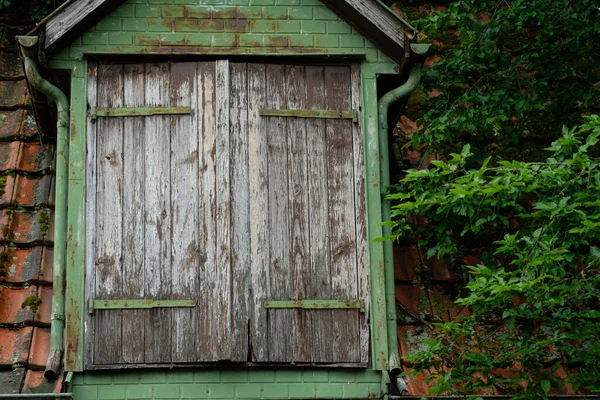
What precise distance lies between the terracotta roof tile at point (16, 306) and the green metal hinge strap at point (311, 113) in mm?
1778

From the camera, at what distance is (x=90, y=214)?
7387 mm

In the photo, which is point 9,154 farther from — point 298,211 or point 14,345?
point 298,211

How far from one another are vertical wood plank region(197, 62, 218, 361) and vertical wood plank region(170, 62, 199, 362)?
0.03 m

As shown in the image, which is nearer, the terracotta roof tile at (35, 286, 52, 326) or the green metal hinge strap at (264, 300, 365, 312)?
the green metal hinge strap at (264, 300, 365, 312)

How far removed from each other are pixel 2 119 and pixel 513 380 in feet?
13.3

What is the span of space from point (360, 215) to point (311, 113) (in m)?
0.71

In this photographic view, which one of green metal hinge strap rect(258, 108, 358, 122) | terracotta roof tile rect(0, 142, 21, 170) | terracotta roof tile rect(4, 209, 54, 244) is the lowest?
terracotta roof tile rect(4, 209, 54, 244)

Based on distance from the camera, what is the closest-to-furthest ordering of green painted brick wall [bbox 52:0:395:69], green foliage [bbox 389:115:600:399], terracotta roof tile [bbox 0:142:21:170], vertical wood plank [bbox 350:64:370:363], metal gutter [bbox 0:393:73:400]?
green foliage [bbox 389:115:600:399] → metal gutter [bbox 0:393:73:400] → vertical wood plank [bbox 350:64:370:363] → green painted brick wall [bbox 52:0:395:69] → terracotta roof tile [bbox 0:142:21:170]

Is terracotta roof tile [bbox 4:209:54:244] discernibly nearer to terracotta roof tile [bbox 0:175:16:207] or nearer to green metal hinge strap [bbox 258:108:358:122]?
terracotta roof tile [bbox 0:175:16:207]

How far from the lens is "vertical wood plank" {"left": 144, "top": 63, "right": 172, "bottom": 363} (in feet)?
23.4

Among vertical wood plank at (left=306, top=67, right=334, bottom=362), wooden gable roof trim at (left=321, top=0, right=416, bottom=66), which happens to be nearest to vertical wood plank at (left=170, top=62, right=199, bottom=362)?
vertical wood plank at (left=306, top=67, right=334, bottom=362)

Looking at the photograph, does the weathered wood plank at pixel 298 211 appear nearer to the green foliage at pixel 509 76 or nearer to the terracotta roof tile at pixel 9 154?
the green foliage at pixel 509 76

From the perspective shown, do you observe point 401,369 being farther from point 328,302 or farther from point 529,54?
point 529,54

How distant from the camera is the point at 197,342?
7125 mm
